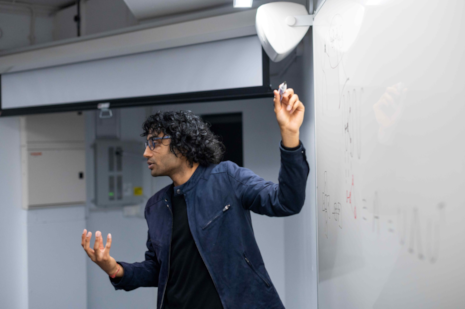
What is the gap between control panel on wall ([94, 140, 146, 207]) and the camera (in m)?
3.12

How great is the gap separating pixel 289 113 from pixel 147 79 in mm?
1359

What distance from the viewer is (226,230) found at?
1226 mm

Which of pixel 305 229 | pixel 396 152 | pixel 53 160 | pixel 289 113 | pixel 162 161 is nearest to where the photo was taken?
pixel 396 152

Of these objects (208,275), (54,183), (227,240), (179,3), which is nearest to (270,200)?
(227,240)

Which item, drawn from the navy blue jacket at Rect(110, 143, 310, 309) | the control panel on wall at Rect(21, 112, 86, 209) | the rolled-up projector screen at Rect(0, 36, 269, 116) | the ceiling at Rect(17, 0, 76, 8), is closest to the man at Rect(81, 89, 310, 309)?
the navy blue jacket at Rect(110, 143, 310, 309)

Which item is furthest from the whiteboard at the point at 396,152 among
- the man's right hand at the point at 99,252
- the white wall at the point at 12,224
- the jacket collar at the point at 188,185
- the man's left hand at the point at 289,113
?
the white wall at the point at 12,224

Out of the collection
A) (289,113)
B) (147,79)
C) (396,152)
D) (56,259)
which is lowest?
(56,259)

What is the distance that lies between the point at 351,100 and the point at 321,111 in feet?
0.90

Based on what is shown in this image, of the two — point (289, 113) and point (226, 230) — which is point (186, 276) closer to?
point (226, 230)

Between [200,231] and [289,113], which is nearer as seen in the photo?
[289,113]

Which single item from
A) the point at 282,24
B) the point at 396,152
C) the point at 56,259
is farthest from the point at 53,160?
the point at 396,152

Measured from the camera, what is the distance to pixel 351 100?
0.85 m

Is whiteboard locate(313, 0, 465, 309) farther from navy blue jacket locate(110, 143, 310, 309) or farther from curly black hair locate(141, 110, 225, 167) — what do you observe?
curly black hair locate(141, 110, 225, 167)

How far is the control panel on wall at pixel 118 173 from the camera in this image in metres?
3.12
